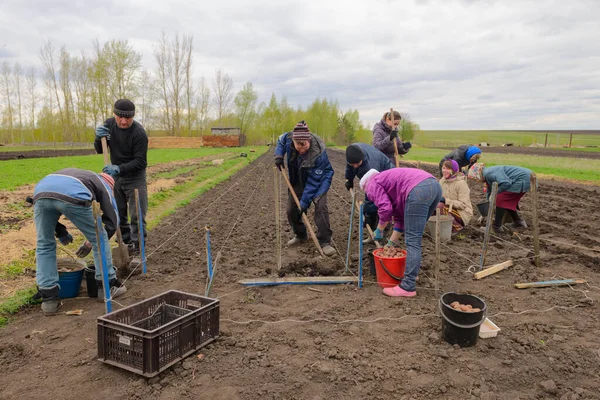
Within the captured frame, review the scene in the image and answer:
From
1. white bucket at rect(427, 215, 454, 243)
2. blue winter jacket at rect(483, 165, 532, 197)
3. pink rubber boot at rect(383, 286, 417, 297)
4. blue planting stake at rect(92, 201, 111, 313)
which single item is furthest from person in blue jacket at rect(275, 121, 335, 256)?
blue winter jacket at rect(483, 165, 532, 197)

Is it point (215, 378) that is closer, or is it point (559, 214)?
point (215, 378)

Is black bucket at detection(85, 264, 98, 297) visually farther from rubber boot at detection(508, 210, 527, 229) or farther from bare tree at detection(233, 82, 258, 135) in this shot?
bare tree at detection(233, 82, 258, 135)

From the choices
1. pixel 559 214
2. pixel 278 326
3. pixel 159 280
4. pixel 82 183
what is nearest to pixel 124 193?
pixel 159 280

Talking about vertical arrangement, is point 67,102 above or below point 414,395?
above

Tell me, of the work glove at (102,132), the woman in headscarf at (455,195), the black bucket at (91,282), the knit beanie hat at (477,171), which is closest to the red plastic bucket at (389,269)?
the woman in headscarf at (455,195)

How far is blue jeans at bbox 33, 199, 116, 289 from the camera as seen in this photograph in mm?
4199

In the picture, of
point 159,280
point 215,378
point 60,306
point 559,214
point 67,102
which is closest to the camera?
point 215,378

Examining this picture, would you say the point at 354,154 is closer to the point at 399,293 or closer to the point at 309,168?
the point at 309,168

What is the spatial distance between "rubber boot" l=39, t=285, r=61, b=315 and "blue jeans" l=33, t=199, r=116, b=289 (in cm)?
5

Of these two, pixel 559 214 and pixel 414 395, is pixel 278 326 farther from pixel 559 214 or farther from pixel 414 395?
pixel 559 214

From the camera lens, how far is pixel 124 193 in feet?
21.1

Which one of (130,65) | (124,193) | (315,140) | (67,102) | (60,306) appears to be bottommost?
(60,306)

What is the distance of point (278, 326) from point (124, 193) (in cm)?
369

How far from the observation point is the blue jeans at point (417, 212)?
184 inches
